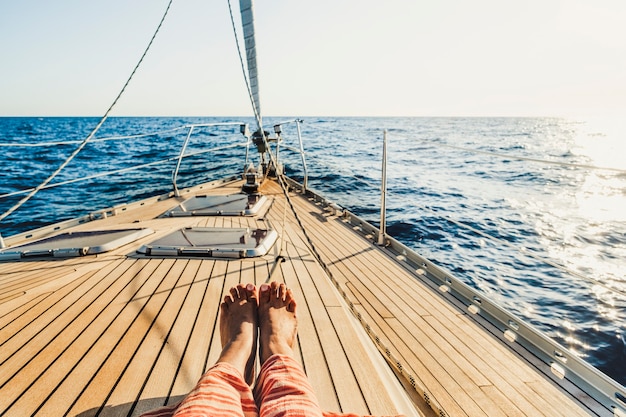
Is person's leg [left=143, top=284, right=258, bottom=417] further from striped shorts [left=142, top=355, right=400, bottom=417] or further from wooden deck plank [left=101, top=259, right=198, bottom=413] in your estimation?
wooden deck plank [left=101, top=259, right=198, bottom=413]

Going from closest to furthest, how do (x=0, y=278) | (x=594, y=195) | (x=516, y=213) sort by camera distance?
1. (x=0, y=278)
2. (x=516, y=213)
3. (x=594, y=195)

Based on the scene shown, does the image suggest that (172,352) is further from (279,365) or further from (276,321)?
(279,365)

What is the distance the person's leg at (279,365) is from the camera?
0.91 m

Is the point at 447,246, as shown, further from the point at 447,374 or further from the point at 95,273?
the point at 95,273

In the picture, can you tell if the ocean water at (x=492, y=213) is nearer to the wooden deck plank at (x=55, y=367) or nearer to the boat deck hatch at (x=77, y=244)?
the boat deck hatch at (x=77, y=244)

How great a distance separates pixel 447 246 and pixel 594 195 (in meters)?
6.88

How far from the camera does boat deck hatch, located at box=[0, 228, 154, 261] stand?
2.38 metres

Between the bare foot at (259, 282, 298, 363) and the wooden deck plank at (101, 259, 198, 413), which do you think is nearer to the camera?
the wooden deck plank at (101, 259, 198, 413)

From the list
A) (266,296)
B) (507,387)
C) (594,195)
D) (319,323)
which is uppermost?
(266,296)

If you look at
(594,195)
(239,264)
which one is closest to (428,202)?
(594,195)

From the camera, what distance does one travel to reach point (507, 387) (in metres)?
1.63

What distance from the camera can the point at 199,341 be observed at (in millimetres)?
1471

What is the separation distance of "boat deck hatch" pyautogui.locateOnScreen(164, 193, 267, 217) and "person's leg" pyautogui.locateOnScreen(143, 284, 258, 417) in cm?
205

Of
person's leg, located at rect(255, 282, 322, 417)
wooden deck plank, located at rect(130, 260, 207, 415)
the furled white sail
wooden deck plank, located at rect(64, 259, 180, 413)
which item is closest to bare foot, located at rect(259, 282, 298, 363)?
person's leg, located at rect(255, 282, 322, 417)
